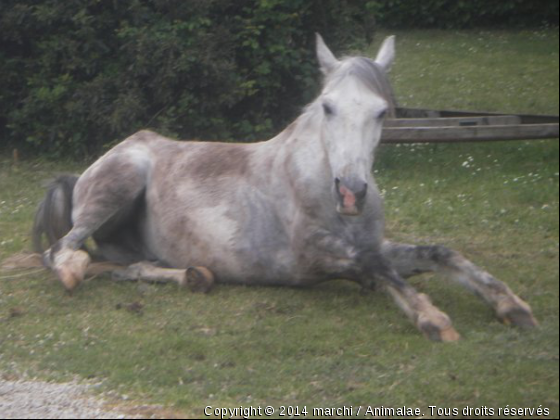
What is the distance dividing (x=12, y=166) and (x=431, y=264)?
639cm

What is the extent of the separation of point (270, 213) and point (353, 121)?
116cm

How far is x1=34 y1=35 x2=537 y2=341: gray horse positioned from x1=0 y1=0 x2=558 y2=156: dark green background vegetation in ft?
9.31

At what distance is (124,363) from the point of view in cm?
497

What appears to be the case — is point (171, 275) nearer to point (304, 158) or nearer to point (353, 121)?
point (304, 158)

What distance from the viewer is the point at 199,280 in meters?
6.11

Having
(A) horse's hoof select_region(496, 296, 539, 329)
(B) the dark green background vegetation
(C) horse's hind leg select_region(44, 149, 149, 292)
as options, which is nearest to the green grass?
(A) horse's hoof select_region(496, 296, 539, 329)

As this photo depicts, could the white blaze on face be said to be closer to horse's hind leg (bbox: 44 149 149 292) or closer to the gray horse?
the gray horse

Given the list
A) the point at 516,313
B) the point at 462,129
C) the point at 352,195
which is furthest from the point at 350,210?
the point at 462,129

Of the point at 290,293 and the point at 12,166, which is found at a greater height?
the point at 290,293

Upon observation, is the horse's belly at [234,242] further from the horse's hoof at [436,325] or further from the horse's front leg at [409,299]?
the horse's hoof at [436,325]

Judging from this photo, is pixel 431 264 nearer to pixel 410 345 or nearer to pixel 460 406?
pixel 410 345

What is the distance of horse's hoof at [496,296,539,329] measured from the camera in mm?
4605

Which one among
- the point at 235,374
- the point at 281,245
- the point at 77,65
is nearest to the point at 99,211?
the point at 281,245

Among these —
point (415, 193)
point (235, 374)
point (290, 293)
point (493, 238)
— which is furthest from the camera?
point (415, 193)
